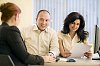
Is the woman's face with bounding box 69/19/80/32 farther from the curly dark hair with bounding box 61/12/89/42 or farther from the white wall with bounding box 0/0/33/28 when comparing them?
the white wall with bounding box 0/0/33/28

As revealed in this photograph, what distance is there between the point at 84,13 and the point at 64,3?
50cm

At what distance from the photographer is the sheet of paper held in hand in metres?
2.63

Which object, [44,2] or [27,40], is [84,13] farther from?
[27,40]

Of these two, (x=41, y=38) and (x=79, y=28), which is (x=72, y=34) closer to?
(x=79, y=28)

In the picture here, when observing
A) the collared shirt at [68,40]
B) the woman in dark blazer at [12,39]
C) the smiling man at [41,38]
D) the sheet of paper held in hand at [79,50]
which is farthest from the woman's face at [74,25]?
the woman in dark blazer at [12,39]

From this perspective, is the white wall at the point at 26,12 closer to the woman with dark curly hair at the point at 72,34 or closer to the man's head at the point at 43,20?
the woman with dark curly hair at the point at 72,34

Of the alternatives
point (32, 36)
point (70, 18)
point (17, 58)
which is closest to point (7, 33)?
point (17, 58)

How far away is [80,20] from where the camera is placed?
10.4 feet

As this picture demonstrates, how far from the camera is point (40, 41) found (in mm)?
2924

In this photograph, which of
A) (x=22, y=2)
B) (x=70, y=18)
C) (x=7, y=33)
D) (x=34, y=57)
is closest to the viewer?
(x=7, y=33)

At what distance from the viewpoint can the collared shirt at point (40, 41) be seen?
2.91 meters

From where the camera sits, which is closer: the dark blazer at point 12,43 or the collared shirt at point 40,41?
the dark blazer at point 12,43

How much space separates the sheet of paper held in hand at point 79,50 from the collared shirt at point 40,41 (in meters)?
0.25

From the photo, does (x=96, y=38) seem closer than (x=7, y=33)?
No
